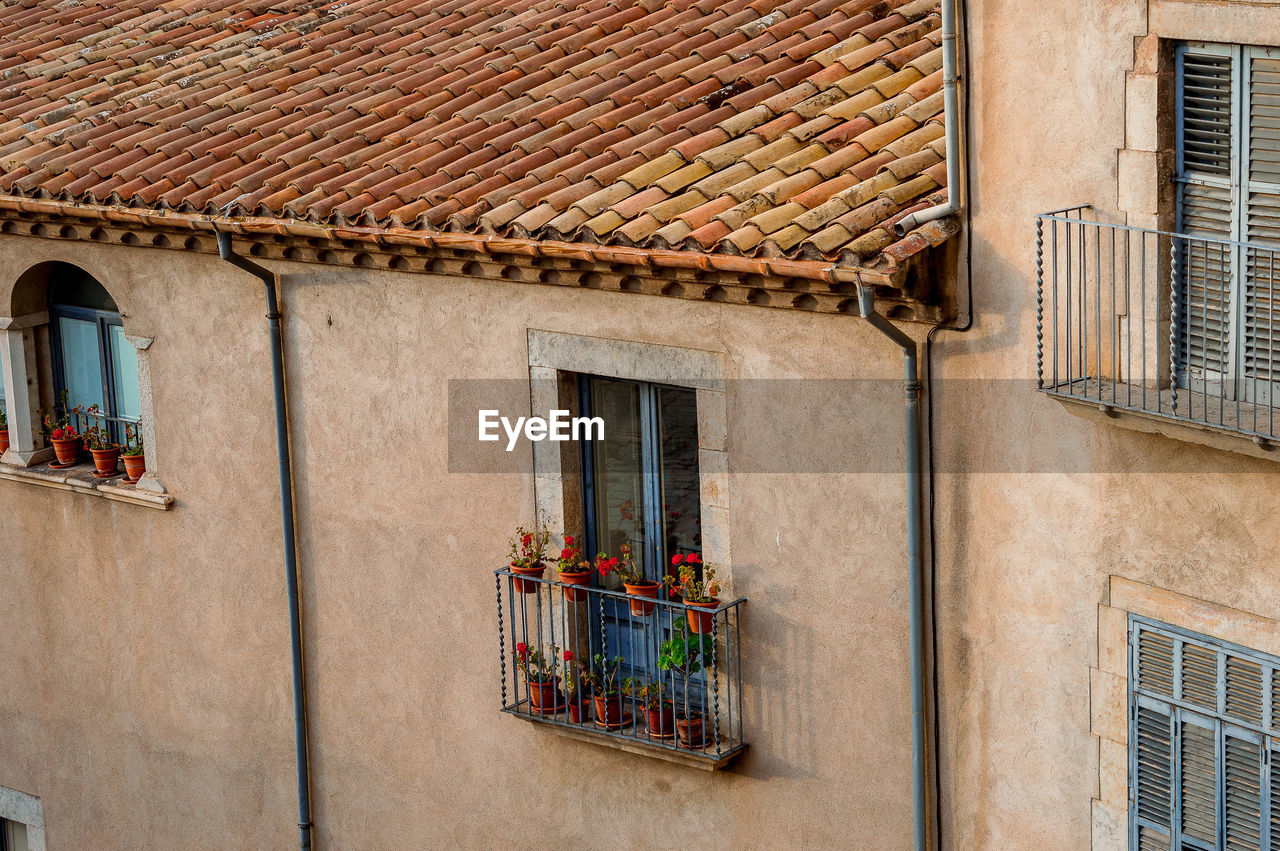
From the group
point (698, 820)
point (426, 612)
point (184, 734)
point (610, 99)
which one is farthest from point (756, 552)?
point (184, 734)

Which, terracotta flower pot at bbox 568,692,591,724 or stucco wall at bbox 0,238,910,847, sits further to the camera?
terracotta flower pot at bbox 568,692,591,724

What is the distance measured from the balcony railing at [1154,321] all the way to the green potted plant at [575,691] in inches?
137

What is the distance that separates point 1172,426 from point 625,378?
345cm

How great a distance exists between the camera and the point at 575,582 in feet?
34.3

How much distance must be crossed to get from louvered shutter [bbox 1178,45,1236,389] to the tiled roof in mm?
1214

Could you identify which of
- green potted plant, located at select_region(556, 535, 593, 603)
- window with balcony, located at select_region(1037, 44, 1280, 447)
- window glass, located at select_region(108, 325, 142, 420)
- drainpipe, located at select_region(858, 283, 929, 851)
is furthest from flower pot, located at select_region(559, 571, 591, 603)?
window glass, located at select_region(108, 325, 142, 420)

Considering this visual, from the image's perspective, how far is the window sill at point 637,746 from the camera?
9883mm

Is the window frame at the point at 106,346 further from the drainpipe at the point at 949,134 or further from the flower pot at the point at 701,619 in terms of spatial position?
the drainpipe at the point at 949,134

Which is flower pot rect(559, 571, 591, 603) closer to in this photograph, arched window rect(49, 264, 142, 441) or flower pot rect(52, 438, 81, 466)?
arched window rect(49, 264, 142, 441)

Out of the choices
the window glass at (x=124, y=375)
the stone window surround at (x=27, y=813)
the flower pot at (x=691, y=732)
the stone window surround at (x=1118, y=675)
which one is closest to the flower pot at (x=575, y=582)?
the flower pot at (x=691, y=732)

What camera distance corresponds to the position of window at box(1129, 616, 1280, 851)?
7.90 metres

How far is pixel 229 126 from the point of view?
12.8 m
